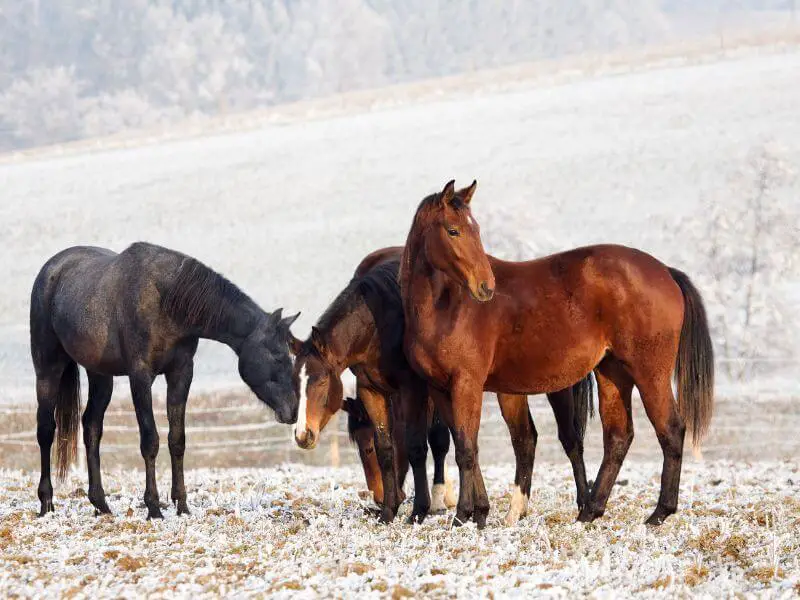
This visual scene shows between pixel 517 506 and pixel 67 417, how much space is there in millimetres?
4374

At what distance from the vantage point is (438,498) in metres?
8.22

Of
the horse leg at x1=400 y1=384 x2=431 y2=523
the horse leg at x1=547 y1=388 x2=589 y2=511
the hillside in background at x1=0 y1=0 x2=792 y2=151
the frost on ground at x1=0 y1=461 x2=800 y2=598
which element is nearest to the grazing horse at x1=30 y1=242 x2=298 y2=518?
the frost on ground at x1=0 y1=461 x2=800 y2=598

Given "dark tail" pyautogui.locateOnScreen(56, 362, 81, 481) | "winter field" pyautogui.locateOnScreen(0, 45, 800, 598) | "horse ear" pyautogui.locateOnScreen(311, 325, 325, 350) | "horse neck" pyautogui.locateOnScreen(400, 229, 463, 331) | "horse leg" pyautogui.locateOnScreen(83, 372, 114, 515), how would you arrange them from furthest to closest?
"dark tail" pyautogui.locateOnScreen(56, 362, 81, 481)
"horse leg" pyautogui.locateOnScreen(83, 372, 114, 515)
"horse ear" pyautogui.locateOnScreen(311, 325, 325, 350)
"horse neck" pyautogui.locateOnScreen(400, 229, 463, 331)
"winter field" pyautogui.locateOnScreen(0, 45, 800, 598)

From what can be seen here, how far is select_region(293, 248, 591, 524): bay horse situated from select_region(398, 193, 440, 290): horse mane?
448 millimetres

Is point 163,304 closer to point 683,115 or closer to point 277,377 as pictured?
point 277,377

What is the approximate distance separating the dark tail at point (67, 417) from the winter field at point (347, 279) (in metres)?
0.39

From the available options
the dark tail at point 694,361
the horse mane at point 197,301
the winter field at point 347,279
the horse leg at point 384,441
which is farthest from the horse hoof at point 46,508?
the dark tail at point 694,361

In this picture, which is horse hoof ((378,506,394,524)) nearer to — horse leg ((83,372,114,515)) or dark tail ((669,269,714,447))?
dark tail ((669,269,714,447))

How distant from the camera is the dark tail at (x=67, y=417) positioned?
9289 millimetres

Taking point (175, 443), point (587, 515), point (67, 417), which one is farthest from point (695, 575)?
point (67, 417)

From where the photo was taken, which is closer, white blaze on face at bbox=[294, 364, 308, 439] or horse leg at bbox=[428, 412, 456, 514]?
white blaze on face at bbox=[294, 364, 308, 439]

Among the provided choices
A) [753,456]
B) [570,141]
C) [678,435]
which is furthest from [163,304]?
[570,141]

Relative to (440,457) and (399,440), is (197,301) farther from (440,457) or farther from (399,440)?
(440,457)

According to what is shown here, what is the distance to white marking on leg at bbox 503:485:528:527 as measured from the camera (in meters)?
7.45
